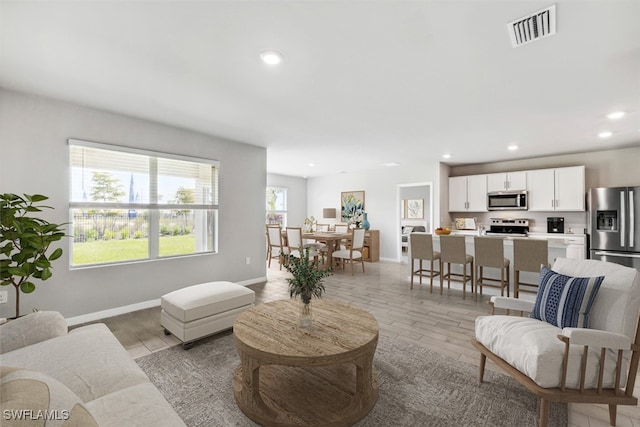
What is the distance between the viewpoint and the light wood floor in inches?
75.2

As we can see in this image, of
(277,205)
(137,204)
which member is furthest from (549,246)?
(277,205)

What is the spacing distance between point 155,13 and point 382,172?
659 cm

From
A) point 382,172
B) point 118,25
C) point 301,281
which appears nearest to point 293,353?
point 301,281

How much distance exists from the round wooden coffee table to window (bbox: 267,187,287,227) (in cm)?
630

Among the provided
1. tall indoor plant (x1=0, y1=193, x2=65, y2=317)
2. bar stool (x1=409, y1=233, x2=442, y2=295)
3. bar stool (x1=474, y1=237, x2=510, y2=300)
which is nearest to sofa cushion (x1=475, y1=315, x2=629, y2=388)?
bar stool (x1=474, y1=237, x2=510, y2=300)

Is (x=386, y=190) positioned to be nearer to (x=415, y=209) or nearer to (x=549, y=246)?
(x=415, y=209)

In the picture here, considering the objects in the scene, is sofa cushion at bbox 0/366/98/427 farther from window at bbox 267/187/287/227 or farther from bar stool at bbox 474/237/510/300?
window at bbox 267/187/287/227

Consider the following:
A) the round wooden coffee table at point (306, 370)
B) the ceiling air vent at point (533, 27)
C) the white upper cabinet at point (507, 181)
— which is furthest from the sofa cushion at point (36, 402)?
the white upper cabinet at point (507, 181)

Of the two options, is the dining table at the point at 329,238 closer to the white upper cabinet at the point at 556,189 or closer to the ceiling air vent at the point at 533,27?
the white upper cabinet at the point at 556,189

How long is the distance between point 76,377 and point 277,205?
7.37 metres

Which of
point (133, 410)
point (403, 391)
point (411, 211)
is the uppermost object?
point (411, 211)

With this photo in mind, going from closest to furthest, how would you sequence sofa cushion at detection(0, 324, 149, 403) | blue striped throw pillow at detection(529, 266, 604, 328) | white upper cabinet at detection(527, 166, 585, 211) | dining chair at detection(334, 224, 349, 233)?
sofa cushion at detection(0, 324, 149, 403) < blue striped throw pillow at detection(529, 266, 604, 328) < white upper cabinet at detection(527, 166, 585, 211) < dining chair at detection(334, 224, 349, 233)

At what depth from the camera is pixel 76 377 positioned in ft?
4.56

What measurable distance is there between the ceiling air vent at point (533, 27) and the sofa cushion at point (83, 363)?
2995mm
